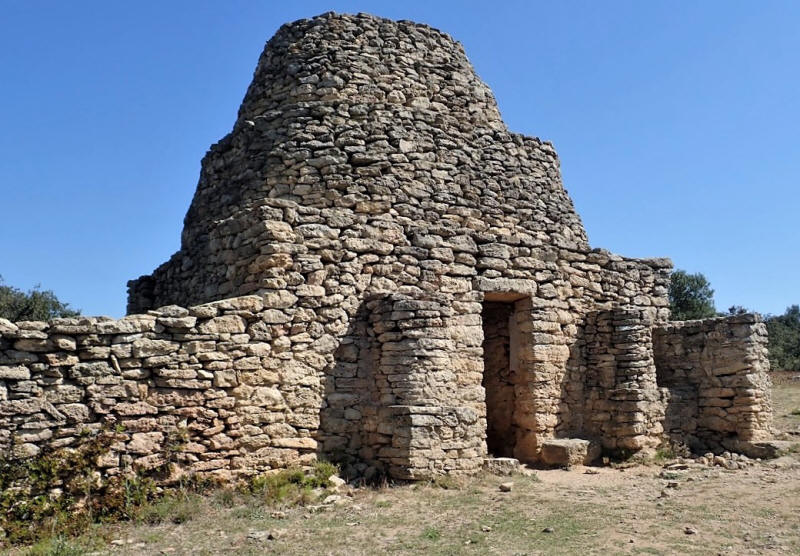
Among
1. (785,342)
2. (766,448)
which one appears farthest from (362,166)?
(785,342)

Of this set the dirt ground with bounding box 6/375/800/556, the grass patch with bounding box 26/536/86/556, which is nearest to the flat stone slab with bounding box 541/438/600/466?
the dirt ground with bounding box 6/375/800/556

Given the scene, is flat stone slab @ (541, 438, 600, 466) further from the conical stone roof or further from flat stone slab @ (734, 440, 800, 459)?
the conical stone roof

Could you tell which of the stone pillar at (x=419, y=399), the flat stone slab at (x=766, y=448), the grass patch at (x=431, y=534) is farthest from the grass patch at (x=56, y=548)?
the flat stone slab at (x=766, y=448)

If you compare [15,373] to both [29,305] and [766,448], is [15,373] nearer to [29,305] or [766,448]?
[766,448]

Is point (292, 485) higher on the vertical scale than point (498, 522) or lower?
higher

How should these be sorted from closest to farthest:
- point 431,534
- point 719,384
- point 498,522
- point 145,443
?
point 431,534
point 498,522
point 145,443
point 719,384

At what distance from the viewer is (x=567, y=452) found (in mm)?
9688

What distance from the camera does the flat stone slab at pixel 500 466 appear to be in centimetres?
888

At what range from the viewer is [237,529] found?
21.3 feet

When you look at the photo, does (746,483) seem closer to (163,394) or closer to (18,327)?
(163,394)

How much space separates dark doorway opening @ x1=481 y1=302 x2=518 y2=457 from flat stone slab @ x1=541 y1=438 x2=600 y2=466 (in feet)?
1.99

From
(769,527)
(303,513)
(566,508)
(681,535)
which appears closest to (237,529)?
(303,513)

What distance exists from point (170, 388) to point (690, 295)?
2563 cm

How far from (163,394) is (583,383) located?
20.9 feet
